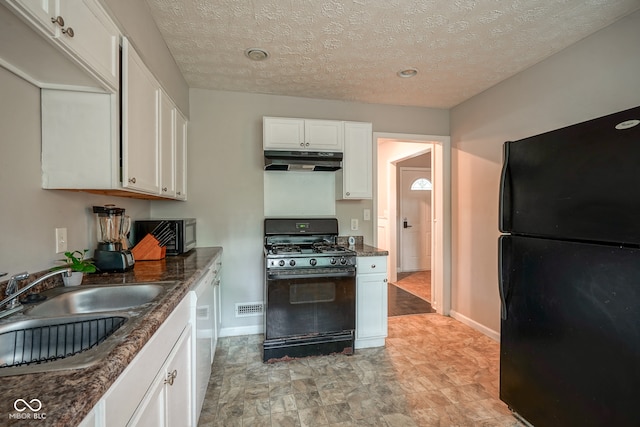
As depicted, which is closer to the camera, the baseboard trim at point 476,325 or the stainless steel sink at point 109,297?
the stainless steel sink at point 109,297

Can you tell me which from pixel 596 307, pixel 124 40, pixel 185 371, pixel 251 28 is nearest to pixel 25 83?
pixel 124 40

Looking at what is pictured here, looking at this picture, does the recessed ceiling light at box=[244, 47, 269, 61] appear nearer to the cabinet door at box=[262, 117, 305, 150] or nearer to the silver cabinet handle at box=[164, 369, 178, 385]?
the cabinet door at box=[262, 117, 305, 150]

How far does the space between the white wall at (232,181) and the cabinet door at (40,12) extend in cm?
201

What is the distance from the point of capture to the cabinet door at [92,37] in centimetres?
97

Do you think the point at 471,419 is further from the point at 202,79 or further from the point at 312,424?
the point at 202,79

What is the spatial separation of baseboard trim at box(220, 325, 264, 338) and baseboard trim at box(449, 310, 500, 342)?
7.30 feet

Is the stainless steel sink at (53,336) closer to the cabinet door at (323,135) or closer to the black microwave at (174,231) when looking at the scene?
the black microwave at (174,231)

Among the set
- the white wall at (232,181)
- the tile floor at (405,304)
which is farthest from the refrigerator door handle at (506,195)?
the tile floor at (405,304)

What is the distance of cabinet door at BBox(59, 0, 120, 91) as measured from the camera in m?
0.97

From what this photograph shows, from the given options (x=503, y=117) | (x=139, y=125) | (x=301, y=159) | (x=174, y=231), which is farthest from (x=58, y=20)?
(x=503, y=117)

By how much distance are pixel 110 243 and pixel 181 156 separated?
43.6 inches

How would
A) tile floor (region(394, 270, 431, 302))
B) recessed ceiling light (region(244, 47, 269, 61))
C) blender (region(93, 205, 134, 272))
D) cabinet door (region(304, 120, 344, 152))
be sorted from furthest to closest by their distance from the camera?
tile floor (region(394, 270, 431, 302))
cabinet door (region(304, 120, 344, 152))
recessed ceiling light (region(244, 47, 269, 61))
blender (region(93, 205, 134, 272))

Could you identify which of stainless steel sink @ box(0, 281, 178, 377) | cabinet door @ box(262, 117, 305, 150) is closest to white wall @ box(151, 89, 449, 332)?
cabinet door @ box(262, 117, 305, 150)

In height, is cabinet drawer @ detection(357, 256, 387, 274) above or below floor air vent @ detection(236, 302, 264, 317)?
above
